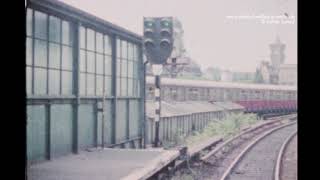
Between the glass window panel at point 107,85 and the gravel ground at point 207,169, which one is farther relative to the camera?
the glass window panel at point 107,85

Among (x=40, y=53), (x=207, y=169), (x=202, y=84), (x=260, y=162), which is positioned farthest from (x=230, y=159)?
(x=202, y=84)

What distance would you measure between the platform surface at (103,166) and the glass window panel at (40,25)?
2.34 m

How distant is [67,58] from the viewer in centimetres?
867

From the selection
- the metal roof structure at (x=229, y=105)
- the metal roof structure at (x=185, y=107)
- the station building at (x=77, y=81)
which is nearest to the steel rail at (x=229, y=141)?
the metal roof structure at (x=229, y=105)

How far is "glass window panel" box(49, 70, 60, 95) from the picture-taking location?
8055mm

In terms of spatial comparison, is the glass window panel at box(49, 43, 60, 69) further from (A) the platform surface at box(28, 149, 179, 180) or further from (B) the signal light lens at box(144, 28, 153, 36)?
(B) the signal light lens at box(144, 28, 153, 36)

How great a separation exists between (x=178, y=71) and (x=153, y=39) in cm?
590

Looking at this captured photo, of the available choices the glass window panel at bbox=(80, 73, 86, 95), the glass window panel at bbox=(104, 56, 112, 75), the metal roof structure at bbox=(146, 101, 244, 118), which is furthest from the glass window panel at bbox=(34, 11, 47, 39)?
the metal roof structure at bbox=(146, 101, 244, 118)

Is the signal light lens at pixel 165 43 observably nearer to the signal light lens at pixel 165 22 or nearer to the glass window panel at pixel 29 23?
the signal light lens at pixel 165 22

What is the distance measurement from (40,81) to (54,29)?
1.10m

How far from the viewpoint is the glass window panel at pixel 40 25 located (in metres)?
7.53

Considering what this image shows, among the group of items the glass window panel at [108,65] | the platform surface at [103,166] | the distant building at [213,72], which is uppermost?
the glass window panel at [108,65]
